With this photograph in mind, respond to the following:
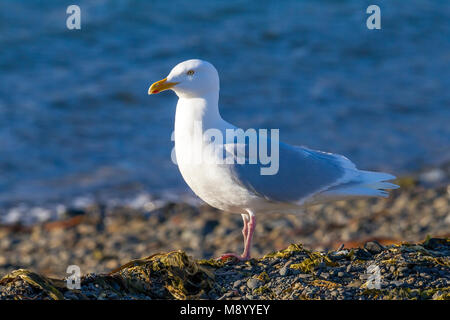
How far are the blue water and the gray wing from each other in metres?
4.82

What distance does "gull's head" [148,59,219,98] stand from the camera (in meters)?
5.09

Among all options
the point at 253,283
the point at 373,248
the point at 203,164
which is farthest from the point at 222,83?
the point at 253,283

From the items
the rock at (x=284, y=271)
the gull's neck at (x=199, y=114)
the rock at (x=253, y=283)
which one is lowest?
the rock at (x=253, y=283)

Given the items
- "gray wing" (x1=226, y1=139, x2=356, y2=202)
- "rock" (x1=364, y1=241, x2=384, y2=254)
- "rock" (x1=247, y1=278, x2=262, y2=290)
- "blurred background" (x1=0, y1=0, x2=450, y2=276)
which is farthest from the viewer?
"blurred background" (x1=0, y1=0, x2=450, y2=276)

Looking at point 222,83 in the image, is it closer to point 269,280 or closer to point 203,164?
point 203,164

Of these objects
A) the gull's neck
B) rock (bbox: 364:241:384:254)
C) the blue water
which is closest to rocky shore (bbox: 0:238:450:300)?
rock (bbox: 364:241:384:254)

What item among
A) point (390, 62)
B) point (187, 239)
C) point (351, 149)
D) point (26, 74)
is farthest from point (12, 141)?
point (390, 62)

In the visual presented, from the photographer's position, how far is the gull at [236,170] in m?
4.96

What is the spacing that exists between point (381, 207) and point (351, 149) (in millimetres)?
2159

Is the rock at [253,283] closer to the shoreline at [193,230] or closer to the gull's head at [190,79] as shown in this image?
the gull's head at [190,79]

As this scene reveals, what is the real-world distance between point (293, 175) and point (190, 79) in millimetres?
1046
